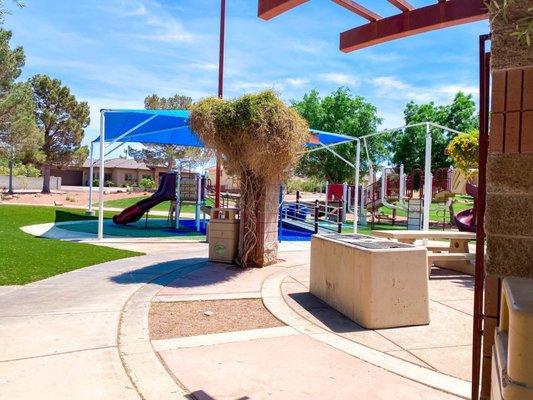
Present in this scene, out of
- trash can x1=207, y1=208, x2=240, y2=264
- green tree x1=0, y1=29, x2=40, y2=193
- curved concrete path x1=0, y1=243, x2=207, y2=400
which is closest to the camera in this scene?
curved concrete path x1=0, y1=243, x2=207, y2=400

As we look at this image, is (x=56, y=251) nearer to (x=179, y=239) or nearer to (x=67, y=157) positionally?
(x=179, y=239)

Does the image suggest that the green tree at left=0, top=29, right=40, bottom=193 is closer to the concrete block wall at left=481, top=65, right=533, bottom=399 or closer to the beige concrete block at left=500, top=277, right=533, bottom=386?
the concrete block wall at left=481, top=65, right=533, bottom=399

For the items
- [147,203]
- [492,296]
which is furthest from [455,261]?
[147,203]

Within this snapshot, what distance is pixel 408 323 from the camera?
546 cm

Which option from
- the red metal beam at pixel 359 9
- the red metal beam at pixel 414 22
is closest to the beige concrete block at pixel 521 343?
the red metal beam at pixel 414 22

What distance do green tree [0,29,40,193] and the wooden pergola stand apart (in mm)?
28833

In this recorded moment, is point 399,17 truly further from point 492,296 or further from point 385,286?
point 492,296

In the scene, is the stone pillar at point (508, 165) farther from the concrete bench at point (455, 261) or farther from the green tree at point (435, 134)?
the green tree at point (435, 134)

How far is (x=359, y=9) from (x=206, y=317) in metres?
3.75

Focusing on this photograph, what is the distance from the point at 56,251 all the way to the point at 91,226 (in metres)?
7.80

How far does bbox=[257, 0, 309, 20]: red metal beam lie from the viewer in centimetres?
397

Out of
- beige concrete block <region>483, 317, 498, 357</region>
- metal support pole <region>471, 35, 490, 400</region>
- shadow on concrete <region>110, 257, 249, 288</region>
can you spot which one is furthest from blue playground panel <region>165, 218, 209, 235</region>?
beige concrete block <region>483, 317, 498, 357</region>

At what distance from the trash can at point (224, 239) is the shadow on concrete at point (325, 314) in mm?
2824

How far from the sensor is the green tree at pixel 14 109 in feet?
96.9
